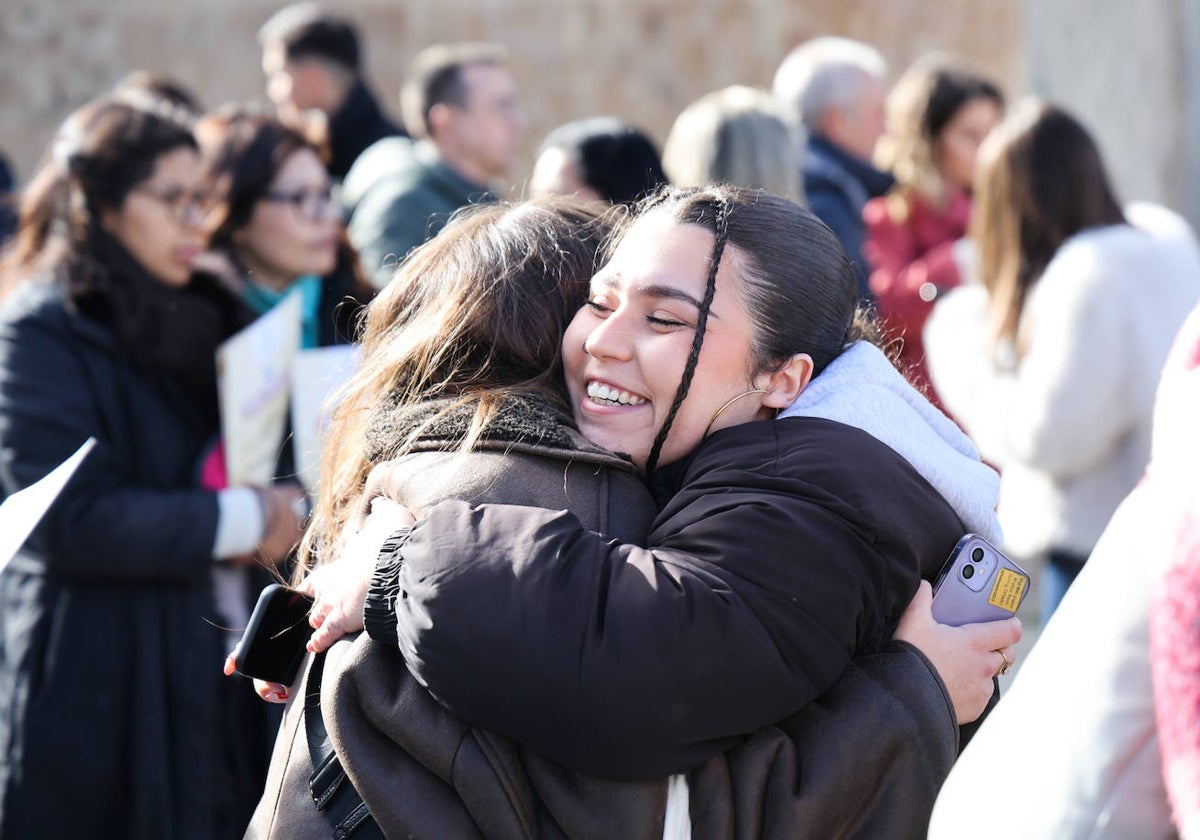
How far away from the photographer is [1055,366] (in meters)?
3.86

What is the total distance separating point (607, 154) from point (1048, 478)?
1576 mm

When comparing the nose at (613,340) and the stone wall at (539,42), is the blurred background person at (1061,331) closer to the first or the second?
the nose at (613,340)

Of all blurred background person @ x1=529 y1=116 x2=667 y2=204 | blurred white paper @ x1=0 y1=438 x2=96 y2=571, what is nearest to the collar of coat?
blurred white paper @ x1=0 y1=438 x2=96 y2=571

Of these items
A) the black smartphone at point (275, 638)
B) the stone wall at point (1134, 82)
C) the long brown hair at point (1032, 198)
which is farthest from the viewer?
the stone wall at point (1134, 82)

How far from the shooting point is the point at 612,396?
6.39 feet

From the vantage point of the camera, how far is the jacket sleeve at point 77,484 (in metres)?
3.13

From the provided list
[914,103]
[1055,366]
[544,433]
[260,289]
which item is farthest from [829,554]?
[914,103]

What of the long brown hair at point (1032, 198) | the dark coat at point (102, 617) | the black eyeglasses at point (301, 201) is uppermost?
the long brown hair at point (1032, 198)

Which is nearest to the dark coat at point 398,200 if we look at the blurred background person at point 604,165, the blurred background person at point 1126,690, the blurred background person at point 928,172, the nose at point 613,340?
the blurred background person at point 604,165

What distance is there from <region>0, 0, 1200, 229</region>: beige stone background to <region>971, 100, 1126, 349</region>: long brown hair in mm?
4648

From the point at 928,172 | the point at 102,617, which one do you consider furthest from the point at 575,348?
the point at 928,172

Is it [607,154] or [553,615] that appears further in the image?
[607,154]

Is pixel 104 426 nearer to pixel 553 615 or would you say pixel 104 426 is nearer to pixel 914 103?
pixel 553 615

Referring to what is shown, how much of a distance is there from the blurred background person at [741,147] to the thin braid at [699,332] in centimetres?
232
